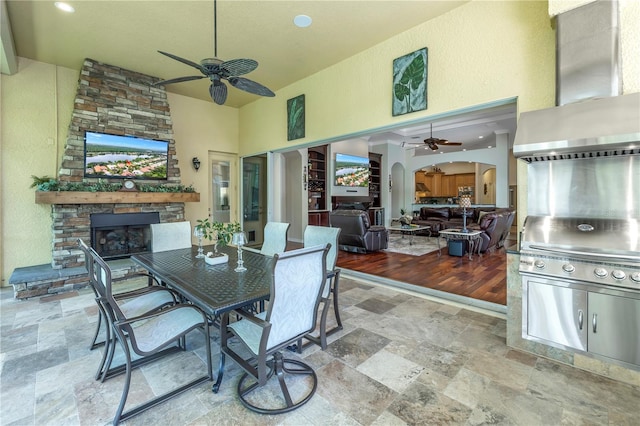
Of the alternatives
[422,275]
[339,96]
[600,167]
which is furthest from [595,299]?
[339,96]

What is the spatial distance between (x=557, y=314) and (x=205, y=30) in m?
4.80

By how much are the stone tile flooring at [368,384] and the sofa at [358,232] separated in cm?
325

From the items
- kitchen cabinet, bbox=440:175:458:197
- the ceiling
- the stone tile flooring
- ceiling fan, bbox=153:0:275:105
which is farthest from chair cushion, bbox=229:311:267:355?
kitchen cabinet, bbox=440:175:458:197

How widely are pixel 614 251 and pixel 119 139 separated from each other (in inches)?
248

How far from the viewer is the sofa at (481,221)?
6066 mm

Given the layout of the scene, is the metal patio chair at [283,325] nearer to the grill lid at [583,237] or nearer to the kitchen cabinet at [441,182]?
the grill lid at [583,237]

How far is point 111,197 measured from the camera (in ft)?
15.0

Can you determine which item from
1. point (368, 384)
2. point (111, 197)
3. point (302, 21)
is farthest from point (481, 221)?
point (111, 197)

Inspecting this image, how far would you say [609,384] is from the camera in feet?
6.37

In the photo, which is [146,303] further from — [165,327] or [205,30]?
[205,30]

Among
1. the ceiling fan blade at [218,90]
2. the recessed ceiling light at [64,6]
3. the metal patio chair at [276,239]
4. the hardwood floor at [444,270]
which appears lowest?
the hardwood floor at [444,270]

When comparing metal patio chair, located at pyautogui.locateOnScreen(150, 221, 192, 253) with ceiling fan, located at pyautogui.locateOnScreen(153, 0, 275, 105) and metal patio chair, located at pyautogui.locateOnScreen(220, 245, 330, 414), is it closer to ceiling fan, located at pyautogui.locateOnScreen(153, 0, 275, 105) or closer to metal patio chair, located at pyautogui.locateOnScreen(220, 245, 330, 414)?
ceiling fan, located at pyautogui.locateOnScreen(153, 0, 275, 105)

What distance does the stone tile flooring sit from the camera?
1650 mm

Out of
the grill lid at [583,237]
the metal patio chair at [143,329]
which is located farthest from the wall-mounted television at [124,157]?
the grill lid at [583,237]
